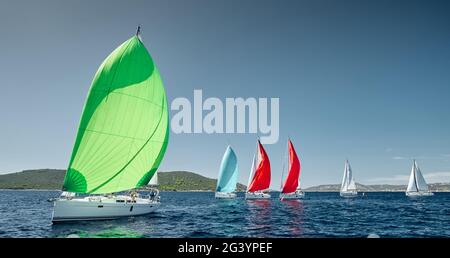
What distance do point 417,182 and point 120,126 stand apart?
134387 mm

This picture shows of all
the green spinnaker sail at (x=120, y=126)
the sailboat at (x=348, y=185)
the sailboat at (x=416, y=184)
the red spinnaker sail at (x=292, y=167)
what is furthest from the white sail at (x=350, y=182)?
the green spinnaker sail at (x=120, y=126)

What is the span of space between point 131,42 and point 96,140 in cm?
1139

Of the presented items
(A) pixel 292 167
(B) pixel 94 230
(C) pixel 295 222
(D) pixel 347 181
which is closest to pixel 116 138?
(B) pixel 94 230

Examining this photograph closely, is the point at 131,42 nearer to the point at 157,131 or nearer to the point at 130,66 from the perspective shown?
the point at 130,66

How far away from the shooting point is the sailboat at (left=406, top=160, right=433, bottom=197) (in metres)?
128

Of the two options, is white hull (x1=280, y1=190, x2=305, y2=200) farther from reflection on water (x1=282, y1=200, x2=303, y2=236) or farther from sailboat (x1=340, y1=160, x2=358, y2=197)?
reflection on water (x1=282, y1=200, x2=303, y2=236)

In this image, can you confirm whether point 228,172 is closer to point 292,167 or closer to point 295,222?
point 292,167

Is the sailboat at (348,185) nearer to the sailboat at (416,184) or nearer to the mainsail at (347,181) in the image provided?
the mainsail at (347,181)

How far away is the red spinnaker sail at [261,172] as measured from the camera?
8875cm

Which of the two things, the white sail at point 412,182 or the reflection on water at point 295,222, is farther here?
the white sail at point 412,182

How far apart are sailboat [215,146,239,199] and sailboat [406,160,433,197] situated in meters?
80.0

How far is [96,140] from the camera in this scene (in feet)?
98.2
